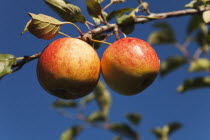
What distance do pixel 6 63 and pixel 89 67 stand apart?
47 centimetres

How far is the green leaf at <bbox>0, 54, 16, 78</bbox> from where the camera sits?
5.30ft

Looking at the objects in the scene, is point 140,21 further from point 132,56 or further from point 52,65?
point 52,65

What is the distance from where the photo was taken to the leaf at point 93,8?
73.0 inches

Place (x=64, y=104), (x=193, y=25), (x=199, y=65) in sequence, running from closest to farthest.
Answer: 1. (x=193, y=25)
2. (x=199, y=65)
3. (x=64, y=104)

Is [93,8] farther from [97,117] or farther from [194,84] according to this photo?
[97,117]

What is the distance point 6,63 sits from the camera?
165 centimetres

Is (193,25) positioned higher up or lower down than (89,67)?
lower down

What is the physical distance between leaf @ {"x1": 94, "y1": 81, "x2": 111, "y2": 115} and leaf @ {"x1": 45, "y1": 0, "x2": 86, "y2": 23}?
3.60m

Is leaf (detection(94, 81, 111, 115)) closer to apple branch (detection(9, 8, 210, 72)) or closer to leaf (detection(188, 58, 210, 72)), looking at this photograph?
leaf (detection(188, 58, 210, 72))

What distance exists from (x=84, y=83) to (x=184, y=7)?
108cm

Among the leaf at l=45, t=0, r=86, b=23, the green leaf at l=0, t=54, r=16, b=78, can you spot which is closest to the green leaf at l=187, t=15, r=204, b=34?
the leaf at l=45, t=0, r=86, b=23

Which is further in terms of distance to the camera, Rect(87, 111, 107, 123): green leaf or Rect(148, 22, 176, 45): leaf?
Rect(87, 111, 107, 123): green leaf

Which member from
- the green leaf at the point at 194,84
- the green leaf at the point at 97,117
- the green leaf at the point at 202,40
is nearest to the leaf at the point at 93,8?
the green leaf at the point at 202,40

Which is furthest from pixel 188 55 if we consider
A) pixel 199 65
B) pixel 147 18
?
pixel 147 18
